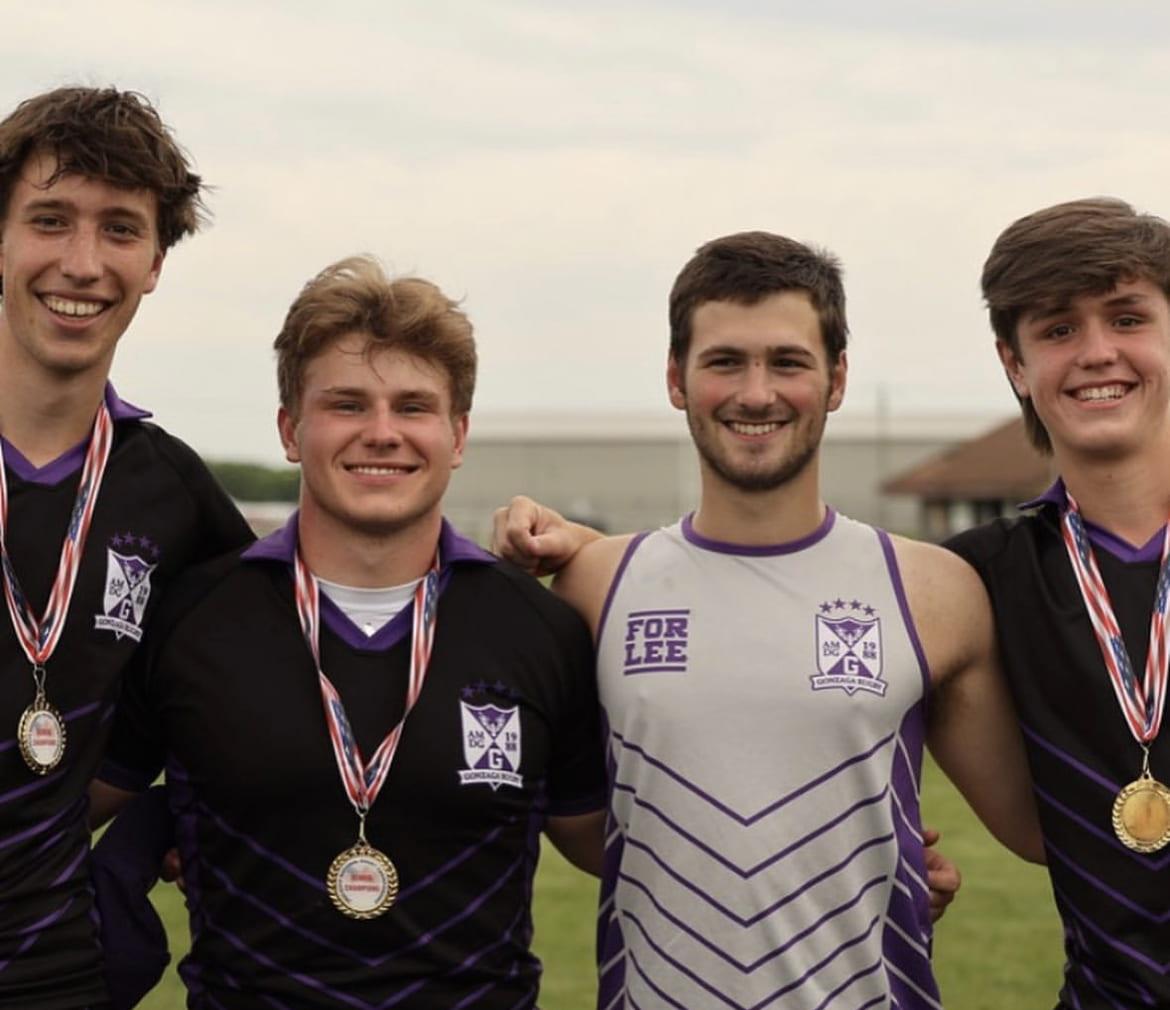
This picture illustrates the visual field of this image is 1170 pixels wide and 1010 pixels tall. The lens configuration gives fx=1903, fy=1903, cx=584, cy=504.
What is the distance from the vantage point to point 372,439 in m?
4.15

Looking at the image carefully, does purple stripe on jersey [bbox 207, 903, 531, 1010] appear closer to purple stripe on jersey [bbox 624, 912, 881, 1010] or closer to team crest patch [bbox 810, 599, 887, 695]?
purple stripe on jersey [bbox 624, 912, 881, 1010]

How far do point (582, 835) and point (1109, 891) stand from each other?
1.19m

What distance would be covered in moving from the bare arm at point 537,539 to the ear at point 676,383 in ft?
1.34

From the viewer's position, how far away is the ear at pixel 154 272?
436cm

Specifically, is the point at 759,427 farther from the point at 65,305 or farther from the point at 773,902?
the point at 65,305

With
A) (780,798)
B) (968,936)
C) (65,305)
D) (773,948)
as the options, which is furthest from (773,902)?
(968,936)

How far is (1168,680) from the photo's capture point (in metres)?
4.08

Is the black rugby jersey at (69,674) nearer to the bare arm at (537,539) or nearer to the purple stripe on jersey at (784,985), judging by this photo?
the bare arm at (537,539)

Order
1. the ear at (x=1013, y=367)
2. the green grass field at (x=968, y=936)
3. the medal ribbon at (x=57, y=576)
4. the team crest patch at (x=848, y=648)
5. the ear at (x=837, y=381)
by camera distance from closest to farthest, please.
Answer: the medal ribbon at (x=57, y=576) < the team crest patch at (x=848, y=648) < the ear at (x=837, y=381) < the ear at (x=1013, y=367) < the green grass field at (x=968, y=936)

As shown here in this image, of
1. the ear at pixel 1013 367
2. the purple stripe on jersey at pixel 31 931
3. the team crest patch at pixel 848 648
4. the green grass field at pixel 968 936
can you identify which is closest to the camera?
the purple stripe on jersey at pixel 31 931

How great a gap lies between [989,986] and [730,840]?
4.44m

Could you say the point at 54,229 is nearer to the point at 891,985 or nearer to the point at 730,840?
the point at 730,840

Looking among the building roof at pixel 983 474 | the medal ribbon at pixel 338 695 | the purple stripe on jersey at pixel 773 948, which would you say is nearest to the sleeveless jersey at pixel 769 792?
the purple stripe on jersey at pixel 773 948

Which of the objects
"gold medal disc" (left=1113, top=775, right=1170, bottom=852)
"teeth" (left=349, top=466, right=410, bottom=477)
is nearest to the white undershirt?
"teeth" (left=349, top=466, right=410, bottom=477)
